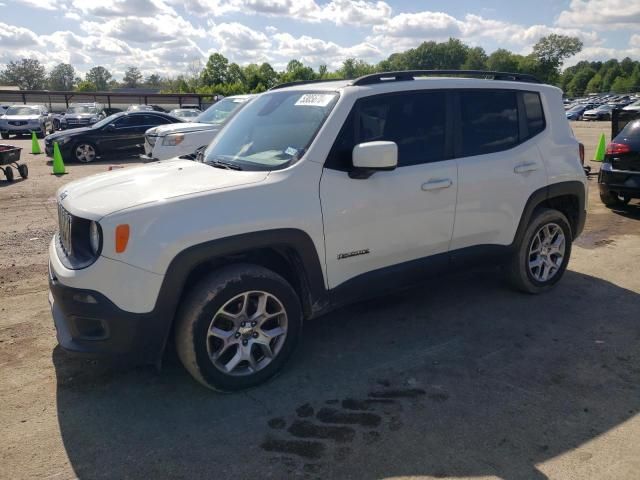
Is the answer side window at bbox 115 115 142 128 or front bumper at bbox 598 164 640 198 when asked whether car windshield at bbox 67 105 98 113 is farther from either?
front bumper at bbox 598 164 640 198

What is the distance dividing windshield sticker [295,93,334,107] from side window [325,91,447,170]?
0.23 meters

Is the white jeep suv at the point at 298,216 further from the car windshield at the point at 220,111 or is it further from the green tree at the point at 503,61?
the green tree at the point at 503,61

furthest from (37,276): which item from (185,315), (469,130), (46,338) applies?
(469,130)

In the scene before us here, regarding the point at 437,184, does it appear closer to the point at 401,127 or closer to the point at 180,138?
the point at 401,127

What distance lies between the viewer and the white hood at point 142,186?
3205 mm

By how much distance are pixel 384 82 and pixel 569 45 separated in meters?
143

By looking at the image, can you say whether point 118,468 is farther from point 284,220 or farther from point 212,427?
point 284,220

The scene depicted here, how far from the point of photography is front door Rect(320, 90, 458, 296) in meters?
3.69

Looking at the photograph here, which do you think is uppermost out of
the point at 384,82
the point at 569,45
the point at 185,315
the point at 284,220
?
the point at 569,45

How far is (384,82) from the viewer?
161 inches

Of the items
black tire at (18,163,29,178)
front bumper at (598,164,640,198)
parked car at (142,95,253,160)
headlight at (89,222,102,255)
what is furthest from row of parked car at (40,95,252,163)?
headlight at (89,222,102,255)

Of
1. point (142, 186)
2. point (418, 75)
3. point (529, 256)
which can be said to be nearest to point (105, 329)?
point (142, 186)

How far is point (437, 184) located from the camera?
4102 millimetres

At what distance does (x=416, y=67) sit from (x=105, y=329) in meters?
124
